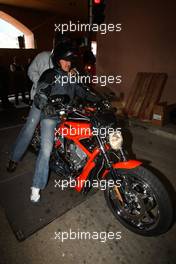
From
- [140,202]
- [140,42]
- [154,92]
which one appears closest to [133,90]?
[154,92]

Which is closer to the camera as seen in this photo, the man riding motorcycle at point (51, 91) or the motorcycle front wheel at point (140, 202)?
the motorcycle front wheel at point (140, 202)

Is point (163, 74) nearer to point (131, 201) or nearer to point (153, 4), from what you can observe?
point (153, 4)

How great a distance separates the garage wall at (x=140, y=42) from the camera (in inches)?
226

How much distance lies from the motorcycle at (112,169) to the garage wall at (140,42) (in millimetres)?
4536

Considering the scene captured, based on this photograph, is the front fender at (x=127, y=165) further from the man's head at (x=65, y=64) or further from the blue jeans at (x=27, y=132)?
the blue jeans at (x=27, y=132)

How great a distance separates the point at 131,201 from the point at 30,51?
10.1 m

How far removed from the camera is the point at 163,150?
4465 mm

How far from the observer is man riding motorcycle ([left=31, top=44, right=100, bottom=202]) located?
7.90ft

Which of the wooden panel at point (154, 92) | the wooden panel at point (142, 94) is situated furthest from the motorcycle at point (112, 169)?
the wooden panel at point (142, 94)

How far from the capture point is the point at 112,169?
225cm

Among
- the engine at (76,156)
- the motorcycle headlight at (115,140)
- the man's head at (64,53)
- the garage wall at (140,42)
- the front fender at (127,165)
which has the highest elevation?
the garage wall at (140,42)

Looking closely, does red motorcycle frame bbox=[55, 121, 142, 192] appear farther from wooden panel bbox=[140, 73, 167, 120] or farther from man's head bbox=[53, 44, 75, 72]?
wooden panel bbox=[140, 73, 167, 120]

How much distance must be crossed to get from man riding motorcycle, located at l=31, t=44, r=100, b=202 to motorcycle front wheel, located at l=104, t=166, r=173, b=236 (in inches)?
38.2

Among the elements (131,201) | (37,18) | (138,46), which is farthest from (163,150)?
(37,18)
